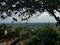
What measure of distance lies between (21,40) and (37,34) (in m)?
2.67

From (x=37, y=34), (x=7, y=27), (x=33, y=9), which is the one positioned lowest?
(x=7, y=27)

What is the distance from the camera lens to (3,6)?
13875 mm

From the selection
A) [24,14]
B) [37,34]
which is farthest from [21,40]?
[37,34]

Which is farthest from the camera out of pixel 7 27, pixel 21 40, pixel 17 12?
pixel 7 27

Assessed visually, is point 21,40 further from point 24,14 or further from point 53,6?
point 53,6

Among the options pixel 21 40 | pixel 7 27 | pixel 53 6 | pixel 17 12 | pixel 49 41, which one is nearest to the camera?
pixel 49 41

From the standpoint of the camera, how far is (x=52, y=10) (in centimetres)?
1380

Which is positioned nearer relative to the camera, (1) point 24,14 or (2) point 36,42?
(2) point 36,42

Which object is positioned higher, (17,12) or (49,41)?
(17,12)

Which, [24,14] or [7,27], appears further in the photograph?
[7,27]

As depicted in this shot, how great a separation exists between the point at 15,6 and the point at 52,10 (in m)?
2.05

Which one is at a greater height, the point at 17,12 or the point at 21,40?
the point at 17,12

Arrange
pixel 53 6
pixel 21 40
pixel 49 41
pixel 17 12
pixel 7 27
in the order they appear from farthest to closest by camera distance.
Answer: pixel 7 27
pixel 21 40
pixel 17 12
pixel 53 6
pixel 49 41

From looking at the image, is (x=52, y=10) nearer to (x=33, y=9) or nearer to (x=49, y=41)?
(x=33, y=9)
